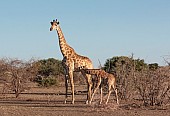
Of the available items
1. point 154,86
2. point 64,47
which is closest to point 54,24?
point 64,47

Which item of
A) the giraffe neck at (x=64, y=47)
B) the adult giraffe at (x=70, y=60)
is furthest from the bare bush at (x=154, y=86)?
the giraffe neck at (x=64, y=47)

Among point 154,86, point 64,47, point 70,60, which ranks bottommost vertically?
point 154,86

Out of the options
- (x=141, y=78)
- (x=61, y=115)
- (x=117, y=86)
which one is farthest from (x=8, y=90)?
(x=61, y=115)

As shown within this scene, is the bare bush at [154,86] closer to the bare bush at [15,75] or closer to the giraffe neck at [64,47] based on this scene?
the giraffe neck at [64,47]

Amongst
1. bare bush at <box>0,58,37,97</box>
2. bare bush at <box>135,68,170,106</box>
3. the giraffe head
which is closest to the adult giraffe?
the giraffe head

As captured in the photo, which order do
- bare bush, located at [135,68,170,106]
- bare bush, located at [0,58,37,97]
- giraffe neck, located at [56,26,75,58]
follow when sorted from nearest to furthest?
bare bush, located at [135,68,170,106] < giraffe neck, located at [56,26,75,58] < bare bush, located at [0,58,37,97]

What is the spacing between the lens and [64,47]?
23062 millimetres

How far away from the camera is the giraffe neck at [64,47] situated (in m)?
22.9

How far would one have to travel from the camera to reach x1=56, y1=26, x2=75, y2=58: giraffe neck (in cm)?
2288

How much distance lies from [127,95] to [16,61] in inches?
406

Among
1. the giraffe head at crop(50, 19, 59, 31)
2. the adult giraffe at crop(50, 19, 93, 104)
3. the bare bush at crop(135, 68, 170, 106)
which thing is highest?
the giraffe head at crop(50, 19, 59, 31)

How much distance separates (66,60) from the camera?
73.3 feet

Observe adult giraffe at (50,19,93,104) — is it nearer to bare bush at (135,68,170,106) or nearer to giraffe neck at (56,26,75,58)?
giraffe neck at (56,26,75,58)

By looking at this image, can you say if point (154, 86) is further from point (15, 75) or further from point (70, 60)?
point (15, 75)
